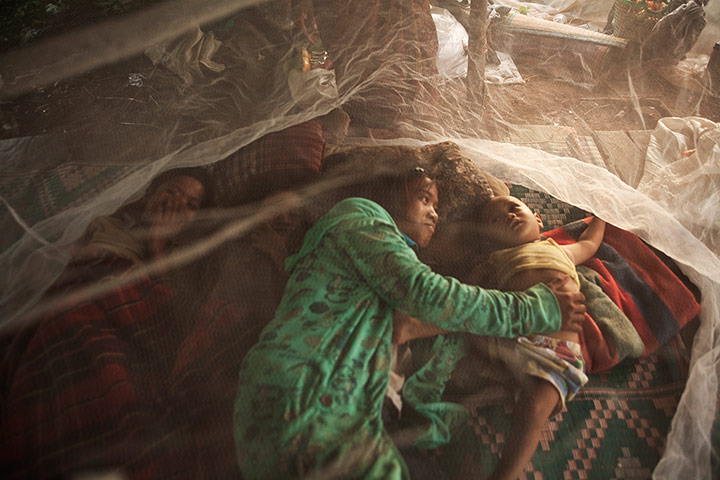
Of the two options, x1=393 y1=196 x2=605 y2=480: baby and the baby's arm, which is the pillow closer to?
x1=393 y1=196 x2=605 y2=480: baby

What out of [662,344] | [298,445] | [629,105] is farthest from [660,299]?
[298,445]

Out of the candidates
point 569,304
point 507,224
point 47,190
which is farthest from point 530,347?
point 47,190

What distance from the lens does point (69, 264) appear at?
951 mm

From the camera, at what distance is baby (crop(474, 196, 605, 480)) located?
2.78ft

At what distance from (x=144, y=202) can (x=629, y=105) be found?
4.54ft

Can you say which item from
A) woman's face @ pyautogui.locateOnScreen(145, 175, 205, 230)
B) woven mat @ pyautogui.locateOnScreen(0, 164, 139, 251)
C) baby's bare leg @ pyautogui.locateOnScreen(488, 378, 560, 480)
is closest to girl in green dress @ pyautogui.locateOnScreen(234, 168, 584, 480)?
baby's bare leg @ pyautogui.locateOnScreen(488, 378, 560, 480)

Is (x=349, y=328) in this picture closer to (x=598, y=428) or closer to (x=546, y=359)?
(x=546, y=359)

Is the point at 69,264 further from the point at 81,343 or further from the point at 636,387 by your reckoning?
the point at 636,387

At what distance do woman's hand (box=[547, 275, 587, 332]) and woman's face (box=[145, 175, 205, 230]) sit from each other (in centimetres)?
78

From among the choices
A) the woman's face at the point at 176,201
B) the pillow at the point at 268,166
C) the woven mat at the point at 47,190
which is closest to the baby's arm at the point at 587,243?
the pillow at the point at 268,166

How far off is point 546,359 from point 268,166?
2.38ft

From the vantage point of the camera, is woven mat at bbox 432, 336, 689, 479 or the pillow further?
the pillow

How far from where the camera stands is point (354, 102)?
1.29 metres

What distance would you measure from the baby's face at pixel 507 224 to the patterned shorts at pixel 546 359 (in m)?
0.21
